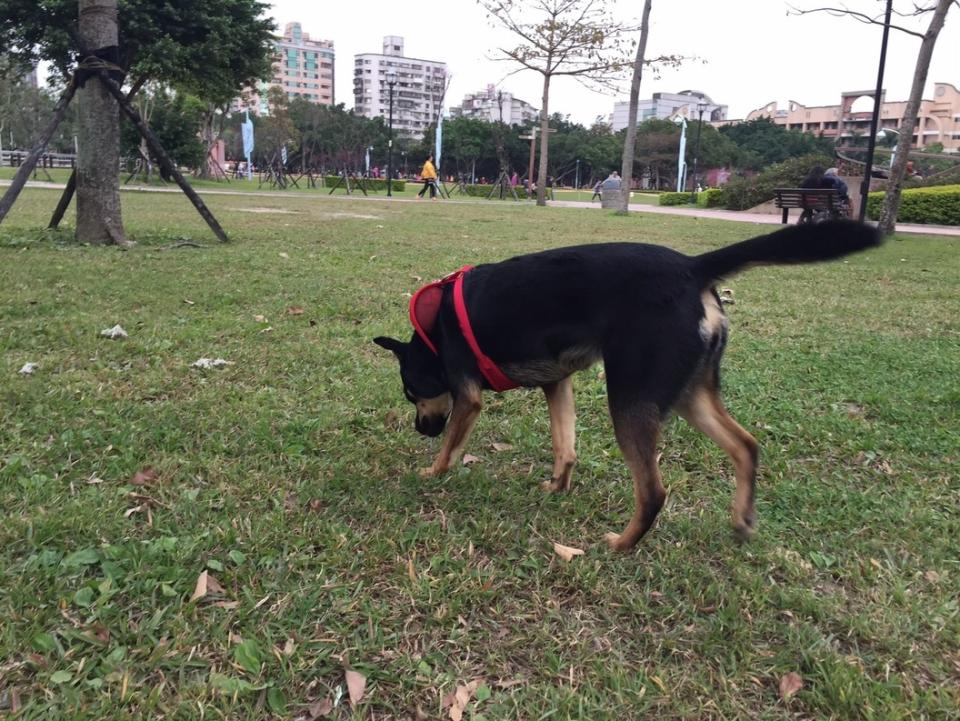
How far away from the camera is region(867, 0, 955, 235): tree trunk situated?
12945 millimetres

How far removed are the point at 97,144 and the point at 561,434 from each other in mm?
8138

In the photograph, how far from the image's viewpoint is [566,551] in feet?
8.59

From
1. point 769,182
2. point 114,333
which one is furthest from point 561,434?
point 769,182

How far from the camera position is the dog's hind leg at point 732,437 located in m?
2.77

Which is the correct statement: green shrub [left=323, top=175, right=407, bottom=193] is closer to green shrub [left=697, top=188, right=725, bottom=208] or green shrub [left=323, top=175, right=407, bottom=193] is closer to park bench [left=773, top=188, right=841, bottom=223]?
green shrub [left=697, top=188, right=725, bottom=208]

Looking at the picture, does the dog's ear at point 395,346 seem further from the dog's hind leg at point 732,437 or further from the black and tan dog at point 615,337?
the dog's hind leg at point 732,437

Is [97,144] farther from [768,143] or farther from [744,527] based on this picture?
[768,143]

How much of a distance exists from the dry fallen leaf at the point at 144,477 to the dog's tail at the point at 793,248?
2.41 m

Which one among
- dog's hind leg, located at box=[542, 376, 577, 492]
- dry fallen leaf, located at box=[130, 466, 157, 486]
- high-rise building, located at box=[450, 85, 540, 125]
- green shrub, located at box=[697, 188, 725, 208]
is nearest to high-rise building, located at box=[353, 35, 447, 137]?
high-rise building, located at box=[450, 85, 540, 125]

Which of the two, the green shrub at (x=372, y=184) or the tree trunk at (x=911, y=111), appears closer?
the tree trunk at (x=911, y=111)

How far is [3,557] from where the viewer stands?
7.67ft

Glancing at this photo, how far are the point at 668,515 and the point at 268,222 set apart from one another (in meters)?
12.2

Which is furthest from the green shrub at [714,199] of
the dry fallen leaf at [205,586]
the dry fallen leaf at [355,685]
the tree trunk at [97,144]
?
the dry fallen leaf at [355,685]

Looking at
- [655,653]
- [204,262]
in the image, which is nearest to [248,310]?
[204,262]
